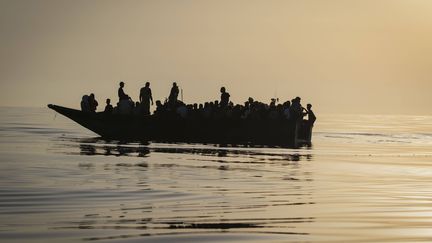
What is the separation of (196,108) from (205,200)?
95.9ft

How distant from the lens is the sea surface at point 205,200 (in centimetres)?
1266

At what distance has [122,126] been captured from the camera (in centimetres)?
4431

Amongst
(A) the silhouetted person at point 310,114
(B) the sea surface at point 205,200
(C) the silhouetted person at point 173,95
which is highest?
(C) the silhouetted person at point 173,95

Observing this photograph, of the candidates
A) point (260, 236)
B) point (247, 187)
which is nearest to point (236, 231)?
point (260, 236)

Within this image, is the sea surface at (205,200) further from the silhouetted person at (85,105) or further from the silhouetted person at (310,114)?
the silhouetted person at (310,114)

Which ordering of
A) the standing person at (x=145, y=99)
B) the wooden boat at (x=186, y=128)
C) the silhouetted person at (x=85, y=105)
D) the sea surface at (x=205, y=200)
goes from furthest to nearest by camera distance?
the silhouetted person at (x=85, y=105), the standing person at (x=145, y=99), the wooden boat at (x=186, y=128), the sea surface at (x=205, y=200)

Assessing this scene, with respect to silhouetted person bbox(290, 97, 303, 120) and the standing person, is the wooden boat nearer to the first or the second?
silhouetted person bbox(290, 97, 303, 120)

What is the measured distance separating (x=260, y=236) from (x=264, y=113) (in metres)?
34.7

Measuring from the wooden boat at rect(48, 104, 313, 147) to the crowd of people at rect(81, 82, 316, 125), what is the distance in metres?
0.38

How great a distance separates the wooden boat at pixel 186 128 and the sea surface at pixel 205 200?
14213 mm

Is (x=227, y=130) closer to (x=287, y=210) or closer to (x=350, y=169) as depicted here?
(x=350, y=169)

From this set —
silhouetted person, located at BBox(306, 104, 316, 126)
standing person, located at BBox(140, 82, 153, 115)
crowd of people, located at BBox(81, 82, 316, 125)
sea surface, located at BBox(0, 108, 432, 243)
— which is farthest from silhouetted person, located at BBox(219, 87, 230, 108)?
sea surface, located at BBox(0, 108, 432, 243)

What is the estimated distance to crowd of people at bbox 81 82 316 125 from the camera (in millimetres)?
44812

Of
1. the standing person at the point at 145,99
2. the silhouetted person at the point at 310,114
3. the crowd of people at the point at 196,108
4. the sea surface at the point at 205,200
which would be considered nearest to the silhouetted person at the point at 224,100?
the crowd of people at the point at 196,108
